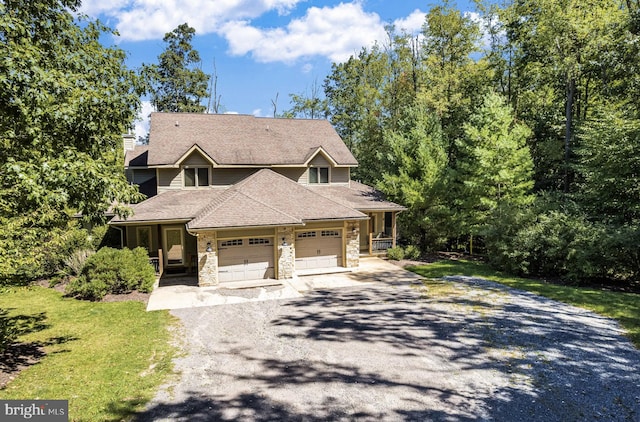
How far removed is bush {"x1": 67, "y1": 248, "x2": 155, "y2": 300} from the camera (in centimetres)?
1455

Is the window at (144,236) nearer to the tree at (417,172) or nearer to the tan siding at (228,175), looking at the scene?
the tan siding at (228,175)

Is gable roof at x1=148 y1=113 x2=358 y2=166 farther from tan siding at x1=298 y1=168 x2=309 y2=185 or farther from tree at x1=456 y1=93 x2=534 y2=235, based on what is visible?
tree at x1=456 y1=93 x2=534 y2=235

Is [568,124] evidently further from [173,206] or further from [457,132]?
[173,206]

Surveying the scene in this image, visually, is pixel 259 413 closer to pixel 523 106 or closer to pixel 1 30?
pixel 1 30

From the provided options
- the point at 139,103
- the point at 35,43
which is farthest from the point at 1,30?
the point at 139,103

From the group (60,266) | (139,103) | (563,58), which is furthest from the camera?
(563,58)

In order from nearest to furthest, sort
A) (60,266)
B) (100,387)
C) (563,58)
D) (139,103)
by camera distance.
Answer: (100,387)
(139,103)
(60,266)
(563,58)

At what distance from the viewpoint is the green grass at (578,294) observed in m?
11.3

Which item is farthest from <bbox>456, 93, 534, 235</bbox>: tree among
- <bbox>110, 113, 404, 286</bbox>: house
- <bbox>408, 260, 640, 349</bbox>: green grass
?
<bbox>110, 113, 404, 286</bbox>: house

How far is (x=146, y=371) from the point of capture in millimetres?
8594

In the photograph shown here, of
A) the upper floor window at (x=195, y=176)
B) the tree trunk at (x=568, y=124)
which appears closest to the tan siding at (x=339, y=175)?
the upper floor window at (x=195, y=176)

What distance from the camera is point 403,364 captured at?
870 cm

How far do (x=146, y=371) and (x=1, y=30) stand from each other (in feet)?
24.7

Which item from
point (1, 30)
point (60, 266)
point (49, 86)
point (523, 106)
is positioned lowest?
point (60, 266)
